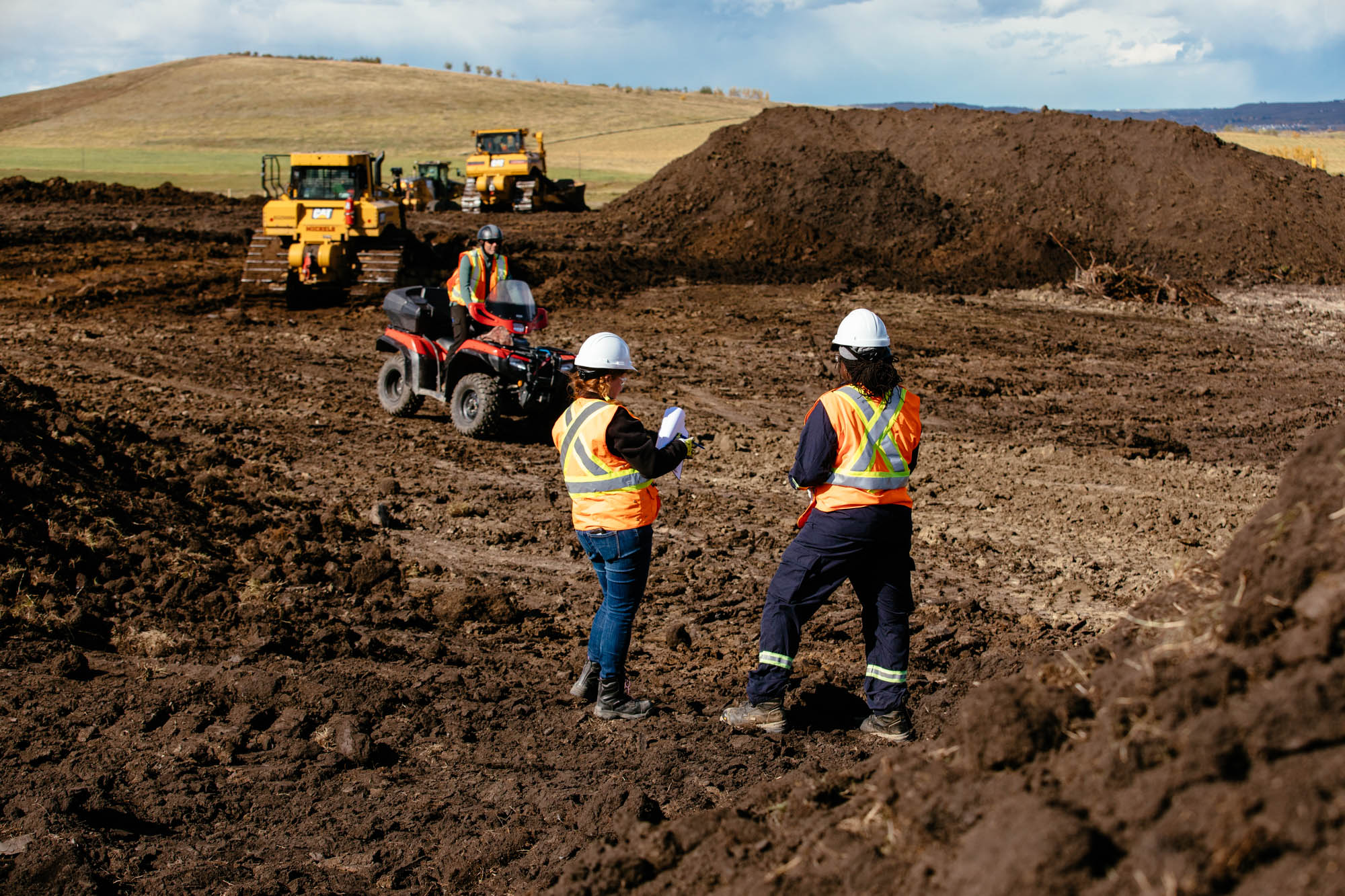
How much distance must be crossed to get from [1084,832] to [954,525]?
5735 mm

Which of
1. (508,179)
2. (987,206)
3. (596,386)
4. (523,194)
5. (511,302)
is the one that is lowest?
(596,386)

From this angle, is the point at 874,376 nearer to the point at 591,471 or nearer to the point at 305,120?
the point at 591,471

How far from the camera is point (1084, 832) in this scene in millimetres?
2363

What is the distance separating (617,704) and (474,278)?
585 cm

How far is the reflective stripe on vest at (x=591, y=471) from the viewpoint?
4742mm

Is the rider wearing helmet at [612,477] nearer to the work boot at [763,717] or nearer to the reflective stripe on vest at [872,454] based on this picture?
the work boot at [763,717]

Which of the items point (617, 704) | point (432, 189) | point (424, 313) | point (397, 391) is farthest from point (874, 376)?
point (432, 189)

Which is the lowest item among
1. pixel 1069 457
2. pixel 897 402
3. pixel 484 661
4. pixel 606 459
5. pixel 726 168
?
pixel 484 661

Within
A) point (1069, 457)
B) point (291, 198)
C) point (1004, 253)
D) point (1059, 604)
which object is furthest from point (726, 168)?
point (1059, 604)

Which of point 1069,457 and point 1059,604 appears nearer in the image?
point 1059,604

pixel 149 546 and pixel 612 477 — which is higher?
pixel 612 477

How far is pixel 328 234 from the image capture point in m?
17.6

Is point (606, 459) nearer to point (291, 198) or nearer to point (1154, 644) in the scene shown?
point (1154, 644)

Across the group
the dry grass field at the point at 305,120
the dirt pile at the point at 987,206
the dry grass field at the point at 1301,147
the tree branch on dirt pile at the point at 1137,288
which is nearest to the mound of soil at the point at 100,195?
the dry grass field at the point at 305,120
